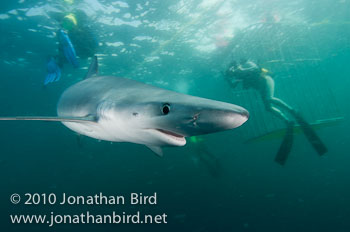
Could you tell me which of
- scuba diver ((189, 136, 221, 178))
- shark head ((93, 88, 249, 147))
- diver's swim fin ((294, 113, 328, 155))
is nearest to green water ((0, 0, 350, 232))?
scuba diver ((189, 136, 221, 178))

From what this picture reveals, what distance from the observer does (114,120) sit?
242 cm

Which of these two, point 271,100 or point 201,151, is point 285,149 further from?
point 201,151

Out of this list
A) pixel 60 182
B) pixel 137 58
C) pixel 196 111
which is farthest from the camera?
pixel 137 58

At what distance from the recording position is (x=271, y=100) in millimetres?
9680

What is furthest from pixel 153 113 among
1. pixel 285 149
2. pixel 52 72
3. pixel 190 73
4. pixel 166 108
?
pixel 190 73

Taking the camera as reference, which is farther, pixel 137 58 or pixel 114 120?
pixel 137 58

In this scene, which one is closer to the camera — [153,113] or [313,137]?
[153,113]

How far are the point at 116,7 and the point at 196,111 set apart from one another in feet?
42.5

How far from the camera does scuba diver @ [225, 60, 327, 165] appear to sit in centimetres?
839

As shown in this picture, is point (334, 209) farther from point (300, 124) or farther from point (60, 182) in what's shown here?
point (60, 182)

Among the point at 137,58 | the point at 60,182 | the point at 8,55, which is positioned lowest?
the point at 60,182

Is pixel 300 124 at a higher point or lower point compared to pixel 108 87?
higher

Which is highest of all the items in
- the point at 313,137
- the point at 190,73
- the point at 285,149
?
the point at 190,73

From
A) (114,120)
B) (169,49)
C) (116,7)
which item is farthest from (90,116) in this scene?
(169,49)
